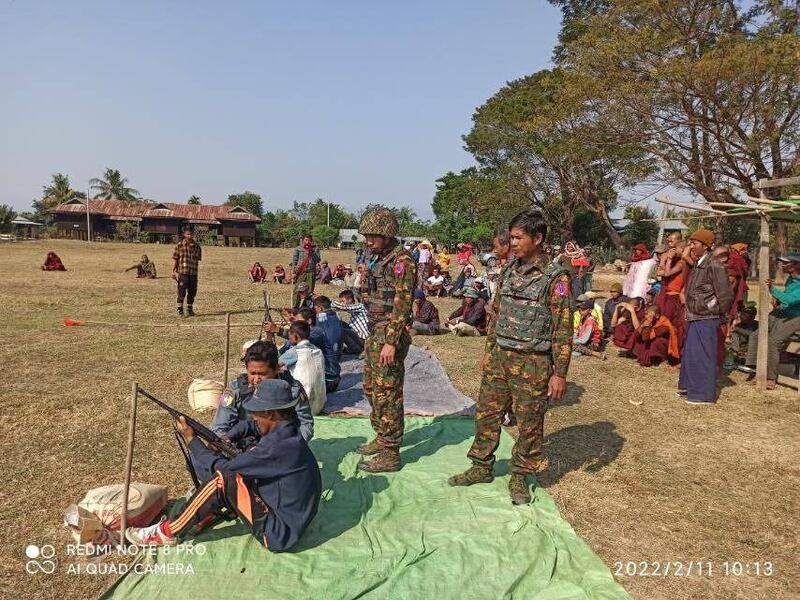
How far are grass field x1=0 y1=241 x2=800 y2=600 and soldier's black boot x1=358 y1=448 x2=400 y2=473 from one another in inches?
46.6

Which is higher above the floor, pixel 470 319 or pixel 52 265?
pixel 52 265

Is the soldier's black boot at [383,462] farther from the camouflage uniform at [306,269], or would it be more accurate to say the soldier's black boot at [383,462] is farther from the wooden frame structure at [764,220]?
the camouflage uniform at [306,269]

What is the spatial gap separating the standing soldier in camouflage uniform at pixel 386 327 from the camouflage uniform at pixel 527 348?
27.4 inches

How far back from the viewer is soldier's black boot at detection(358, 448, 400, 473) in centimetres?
447

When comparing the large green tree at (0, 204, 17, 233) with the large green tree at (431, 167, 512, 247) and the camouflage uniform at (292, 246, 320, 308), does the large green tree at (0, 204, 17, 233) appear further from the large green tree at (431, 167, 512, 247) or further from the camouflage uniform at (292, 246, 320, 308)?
the camouflage uniform at (292, 246, 320, 308)

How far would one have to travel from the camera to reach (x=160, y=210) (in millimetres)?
54125

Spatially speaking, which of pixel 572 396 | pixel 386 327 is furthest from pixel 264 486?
pixel 572 396

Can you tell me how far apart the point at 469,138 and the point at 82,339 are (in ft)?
113

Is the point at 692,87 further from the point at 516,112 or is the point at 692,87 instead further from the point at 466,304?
the point at 516,112

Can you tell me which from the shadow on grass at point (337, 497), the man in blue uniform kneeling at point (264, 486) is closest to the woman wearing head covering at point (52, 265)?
the shadow on grass at point (337, 497)

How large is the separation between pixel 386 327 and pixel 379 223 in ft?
2.63

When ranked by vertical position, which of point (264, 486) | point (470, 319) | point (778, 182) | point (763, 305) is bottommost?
point (264, 486)

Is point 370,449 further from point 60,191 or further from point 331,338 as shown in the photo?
point 60,191

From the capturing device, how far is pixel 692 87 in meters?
14.5
